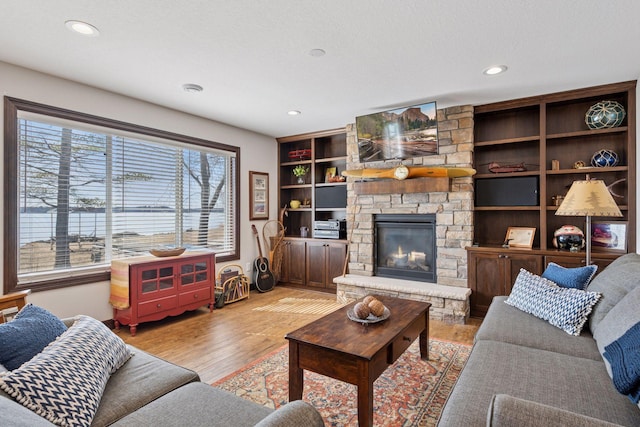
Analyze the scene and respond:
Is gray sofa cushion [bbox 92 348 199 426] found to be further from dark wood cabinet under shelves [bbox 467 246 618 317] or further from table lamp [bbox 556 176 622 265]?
dark wood cabinet under shelves [bbox 467 246 618 317]

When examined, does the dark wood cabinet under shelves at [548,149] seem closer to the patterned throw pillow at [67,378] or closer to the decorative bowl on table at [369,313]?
the decorative bowl on table at [369,313]

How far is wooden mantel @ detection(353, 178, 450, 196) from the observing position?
3.90m

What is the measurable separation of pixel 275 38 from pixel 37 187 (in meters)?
2.58

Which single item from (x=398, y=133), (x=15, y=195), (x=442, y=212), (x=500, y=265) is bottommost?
(x=500, y=265)

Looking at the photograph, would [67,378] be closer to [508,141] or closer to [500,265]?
[500,265]

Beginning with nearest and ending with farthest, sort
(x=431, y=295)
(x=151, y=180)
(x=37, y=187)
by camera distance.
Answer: (x=37, y=187) → (x=431, y=295) → (x=151, y=180)

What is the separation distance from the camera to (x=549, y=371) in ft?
5.11

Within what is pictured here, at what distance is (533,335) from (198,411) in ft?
6.14

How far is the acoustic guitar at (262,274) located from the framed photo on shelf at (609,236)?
4020mm

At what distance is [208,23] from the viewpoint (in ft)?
7.19

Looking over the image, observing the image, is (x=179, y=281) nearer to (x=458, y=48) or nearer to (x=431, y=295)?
(x=431, y=295)

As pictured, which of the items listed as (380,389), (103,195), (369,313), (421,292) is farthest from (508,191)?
(103,195)

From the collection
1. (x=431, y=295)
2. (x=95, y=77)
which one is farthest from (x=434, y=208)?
(x=95, y=77)

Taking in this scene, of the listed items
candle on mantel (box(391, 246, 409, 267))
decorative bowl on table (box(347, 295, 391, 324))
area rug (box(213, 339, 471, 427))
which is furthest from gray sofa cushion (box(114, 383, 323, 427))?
candle on mantel (box(391, 246, 409, 267))
